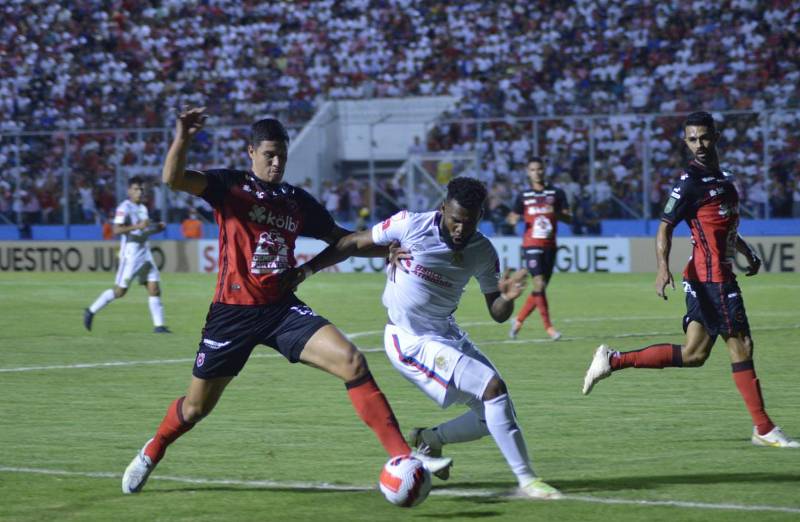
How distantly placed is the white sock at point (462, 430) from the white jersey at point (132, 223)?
12.7 metres

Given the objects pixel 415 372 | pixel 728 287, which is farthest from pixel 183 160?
pixel 728 287

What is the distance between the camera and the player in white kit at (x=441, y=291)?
307 inches

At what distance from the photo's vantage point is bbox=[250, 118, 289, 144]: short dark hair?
805cm

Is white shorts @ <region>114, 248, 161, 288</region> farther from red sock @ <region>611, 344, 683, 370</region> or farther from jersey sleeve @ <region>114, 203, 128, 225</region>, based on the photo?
red sock @ <region>611, 344, 683, 370</region>

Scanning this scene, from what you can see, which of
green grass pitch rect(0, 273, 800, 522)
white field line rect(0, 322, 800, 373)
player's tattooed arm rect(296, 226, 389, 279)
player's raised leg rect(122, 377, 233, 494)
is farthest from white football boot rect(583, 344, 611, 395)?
white field line rect(0, 322, 800, 373)

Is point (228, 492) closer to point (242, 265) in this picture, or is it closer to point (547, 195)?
point (242, 265)

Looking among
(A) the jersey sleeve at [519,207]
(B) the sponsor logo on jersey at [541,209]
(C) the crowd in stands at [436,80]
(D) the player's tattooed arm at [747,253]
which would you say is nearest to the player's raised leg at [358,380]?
(D) the player's tattooed arm at [747,253]

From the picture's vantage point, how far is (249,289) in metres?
7.96

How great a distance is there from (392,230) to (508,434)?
1503 mm

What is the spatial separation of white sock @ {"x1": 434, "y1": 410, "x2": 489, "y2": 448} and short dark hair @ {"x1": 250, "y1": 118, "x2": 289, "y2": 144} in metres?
2.00

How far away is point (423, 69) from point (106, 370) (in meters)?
27.9

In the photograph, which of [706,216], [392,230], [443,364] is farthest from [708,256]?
[443,364]

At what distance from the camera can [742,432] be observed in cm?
1037

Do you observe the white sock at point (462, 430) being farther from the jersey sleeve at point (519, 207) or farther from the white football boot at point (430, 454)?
the jersey sleeve at point (519, 207)
